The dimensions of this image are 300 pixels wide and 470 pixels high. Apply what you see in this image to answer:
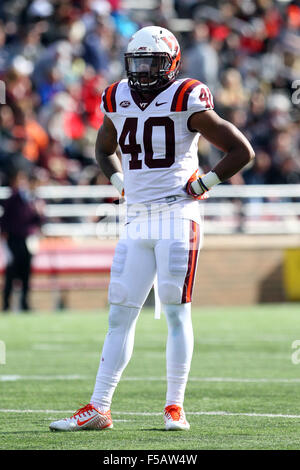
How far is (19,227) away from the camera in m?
14.0

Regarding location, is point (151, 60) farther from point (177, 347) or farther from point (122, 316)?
point (177, 347)

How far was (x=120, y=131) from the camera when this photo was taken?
5.48 meters

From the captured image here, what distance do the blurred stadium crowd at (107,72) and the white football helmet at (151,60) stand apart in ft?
28.8

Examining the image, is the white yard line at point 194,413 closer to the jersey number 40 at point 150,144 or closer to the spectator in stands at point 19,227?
the jersey number 40 at point 150,144

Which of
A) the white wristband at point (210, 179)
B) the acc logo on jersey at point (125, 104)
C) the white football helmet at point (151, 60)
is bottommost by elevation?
the white wristband at point (210, 179)

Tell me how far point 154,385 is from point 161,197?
2.14 m

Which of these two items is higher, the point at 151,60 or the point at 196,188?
the point at 151,60

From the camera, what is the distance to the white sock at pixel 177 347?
5.29m

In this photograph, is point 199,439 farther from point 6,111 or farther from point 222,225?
point 222,225

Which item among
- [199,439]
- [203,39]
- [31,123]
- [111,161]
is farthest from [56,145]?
[199,439]

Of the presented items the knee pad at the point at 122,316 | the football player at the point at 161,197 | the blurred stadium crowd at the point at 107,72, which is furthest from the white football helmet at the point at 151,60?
the blurred stadium crowd at the point at 107,72

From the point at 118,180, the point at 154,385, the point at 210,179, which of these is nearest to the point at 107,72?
the point at 154,385

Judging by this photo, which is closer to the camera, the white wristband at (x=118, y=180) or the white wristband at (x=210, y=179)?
the white wristband at (x=210, y=179)

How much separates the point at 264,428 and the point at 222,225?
10.9 m
